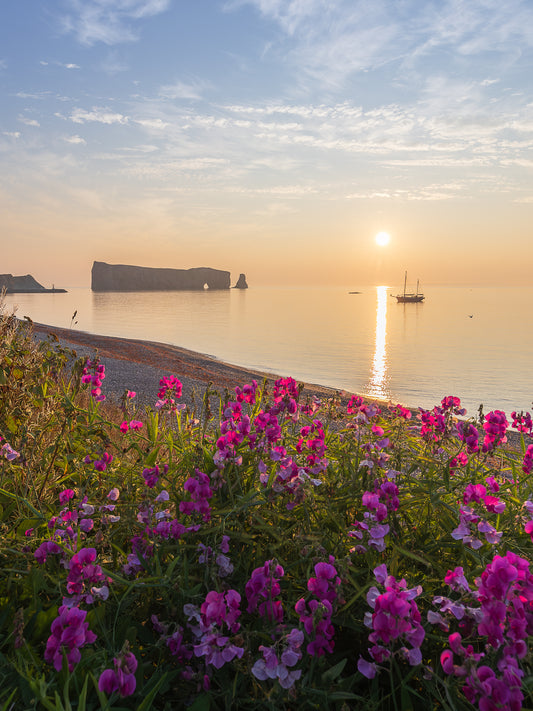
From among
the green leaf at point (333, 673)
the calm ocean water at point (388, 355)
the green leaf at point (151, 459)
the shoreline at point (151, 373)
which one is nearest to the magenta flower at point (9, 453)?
the green leaf at point (151, 459)

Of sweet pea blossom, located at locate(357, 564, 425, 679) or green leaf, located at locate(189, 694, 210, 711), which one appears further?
green leaf, located at locate(189, 694, 210, 711)

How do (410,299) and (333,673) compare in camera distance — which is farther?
(410,299)

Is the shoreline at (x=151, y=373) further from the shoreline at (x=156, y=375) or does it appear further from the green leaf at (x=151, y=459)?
the green leaf at (x=151, y=459)

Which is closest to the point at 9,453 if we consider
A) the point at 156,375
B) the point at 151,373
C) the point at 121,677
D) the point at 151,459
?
the point at 151,459

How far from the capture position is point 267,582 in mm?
1736

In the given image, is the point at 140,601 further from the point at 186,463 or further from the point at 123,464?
the point at 123,464

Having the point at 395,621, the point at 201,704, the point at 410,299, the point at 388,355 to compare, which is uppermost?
the point at 410,299

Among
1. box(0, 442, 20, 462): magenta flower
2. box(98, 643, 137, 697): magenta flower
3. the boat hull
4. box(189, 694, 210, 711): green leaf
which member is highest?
the boat hull

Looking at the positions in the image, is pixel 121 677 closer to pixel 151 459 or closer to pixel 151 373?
pixel 151 459

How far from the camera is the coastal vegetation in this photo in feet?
4.71

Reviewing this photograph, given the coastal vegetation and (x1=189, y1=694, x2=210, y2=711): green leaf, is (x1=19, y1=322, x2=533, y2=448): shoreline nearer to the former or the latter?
the coastal vegetation

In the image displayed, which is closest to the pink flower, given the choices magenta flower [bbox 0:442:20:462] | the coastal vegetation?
the coastal vegetation

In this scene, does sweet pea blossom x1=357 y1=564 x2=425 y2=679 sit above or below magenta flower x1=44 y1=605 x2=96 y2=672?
above

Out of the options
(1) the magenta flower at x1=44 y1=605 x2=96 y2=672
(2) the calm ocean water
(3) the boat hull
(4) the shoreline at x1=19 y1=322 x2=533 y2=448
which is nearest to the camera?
(1) the magenta flower at x1=44 y1=605 x2=96 y2=672
